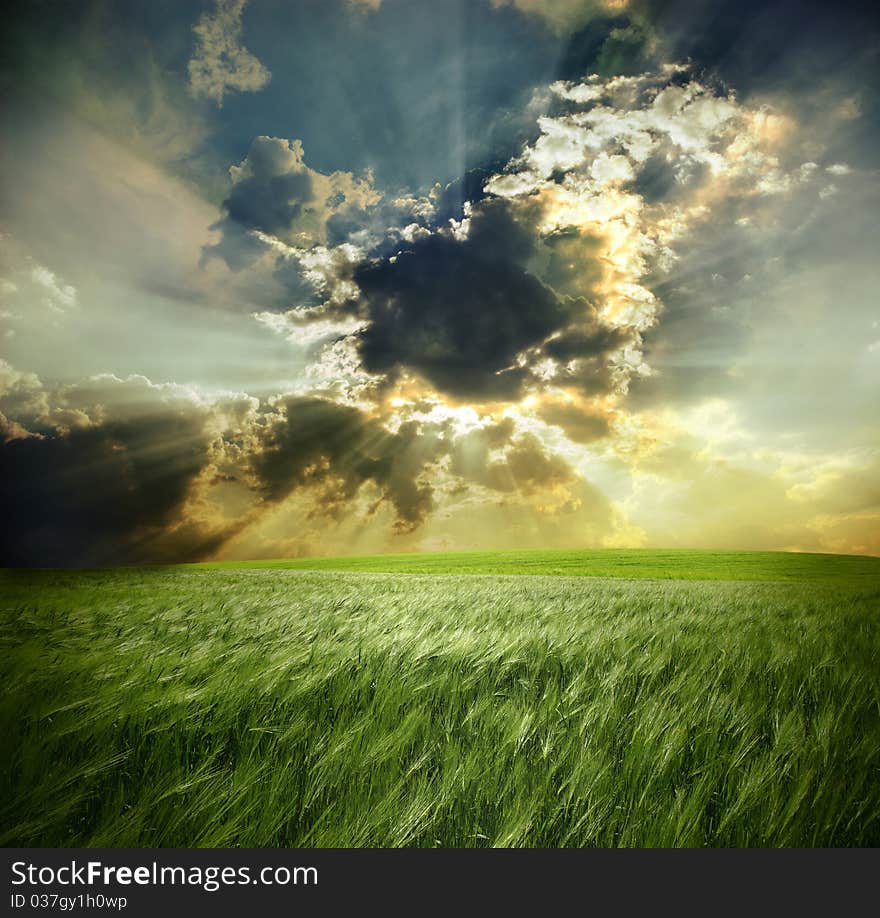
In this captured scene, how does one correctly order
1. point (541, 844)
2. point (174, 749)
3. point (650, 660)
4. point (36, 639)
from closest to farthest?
point (541, 844), point (174, 749), point (650, 660), point (36, 639)

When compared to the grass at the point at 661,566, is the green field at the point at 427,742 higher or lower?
higher

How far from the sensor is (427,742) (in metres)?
1.84

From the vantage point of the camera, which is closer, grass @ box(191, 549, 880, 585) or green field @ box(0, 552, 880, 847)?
green field @ box(0, 552, 880, 847)

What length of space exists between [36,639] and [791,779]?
4.37 m

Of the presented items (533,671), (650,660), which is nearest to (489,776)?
(533,671)

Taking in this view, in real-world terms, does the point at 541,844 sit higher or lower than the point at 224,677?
lower

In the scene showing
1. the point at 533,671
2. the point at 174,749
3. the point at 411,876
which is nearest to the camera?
the point at 411,876

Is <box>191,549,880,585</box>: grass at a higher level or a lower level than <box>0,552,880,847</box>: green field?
lower

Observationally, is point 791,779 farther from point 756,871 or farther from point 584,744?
point 584,744

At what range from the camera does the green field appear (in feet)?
4.76

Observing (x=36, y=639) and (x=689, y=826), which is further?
(x=36, y=639)

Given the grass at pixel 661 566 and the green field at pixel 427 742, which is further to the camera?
the grass at pixel 661 566

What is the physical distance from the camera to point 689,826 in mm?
1455

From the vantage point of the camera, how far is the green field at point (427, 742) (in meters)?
1.45
